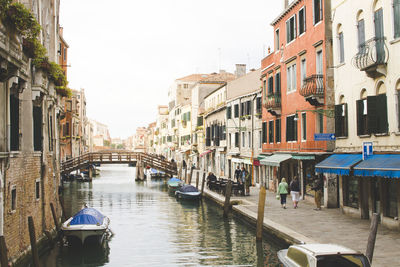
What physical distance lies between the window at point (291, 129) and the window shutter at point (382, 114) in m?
9.17

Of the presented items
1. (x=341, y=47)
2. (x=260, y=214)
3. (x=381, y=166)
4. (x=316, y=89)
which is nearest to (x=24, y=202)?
(x=260, y=214)

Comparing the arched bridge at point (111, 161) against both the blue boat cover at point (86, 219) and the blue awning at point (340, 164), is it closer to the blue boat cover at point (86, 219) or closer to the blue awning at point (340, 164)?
the blue boat cover at point (86, 219)

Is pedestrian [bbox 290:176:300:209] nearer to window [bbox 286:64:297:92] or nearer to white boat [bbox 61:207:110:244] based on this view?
window [bbox 286:64:297:92]

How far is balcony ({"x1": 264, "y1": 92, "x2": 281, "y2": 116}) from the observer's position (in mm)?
27469

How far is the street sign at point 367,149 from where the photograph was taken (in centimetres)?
1577

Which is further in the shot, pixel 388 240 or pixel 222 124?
pixel 222 124

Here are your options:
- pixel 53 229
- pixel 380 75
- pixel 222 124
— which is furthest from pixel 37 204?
pixel 222 124

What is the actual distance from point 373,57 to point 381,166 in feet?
12.5

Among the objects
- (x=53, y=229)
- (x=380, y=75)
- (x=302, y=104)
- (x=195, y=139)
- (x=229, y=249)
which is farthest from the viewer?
(x=195, y=139)

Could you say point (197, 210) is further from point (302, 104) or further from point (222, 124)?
point (222, 124)

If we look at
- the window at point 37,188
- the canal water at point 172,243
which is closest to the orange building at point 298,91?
the canal water at point 172,243

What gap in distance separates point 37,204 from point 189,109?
48.6 metres

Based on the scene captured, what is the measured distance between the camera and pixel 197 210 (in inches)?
1106

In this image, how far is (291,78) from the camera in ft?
84.1
